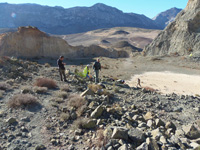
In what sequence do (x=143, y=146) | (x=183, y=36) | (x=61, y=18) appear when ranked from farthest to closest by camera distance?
(x=61, y=18)
(x=183, y=36)
(x=143, y=146)

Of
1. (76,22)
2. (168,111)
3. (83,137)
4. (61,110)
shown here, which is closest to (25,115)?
(61,110)

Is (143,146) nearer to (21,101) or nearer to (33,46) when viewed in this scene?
(21,101)

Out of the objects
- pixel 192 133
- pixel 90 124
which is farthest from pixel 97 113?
pixel 192 133

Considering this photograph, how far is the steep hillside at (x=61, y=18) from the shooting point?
5123 inches

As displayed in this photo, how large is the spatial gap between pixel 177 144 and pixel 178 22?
35.0 meters

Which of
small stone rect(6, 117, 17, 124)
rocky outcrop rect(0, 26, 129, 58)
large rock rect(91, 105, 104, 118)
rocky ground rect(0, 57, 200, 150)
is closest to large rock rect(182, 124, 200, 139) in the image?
rocky ground rect(0, 57, 200, 150)

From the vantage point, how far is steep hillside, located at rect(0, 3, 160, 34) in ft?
427

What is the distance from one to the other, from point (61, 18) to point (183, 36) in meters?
132

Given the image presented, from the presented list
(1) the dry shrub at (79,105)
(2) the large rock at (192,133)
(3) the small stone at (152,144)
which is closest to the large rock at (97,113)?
(1) the dry shrub at (79,105)

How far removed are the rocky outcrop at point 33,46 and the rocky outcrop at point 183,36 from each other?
1705cm

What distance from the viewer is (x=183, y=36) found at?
30766mm

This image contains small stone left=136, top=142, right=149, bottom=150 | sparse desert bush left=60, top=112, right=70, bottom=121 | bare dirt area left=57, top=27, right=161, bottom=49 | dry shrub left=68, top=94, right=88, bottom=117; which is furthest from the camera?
bare dirt area left=57, top=27, right=161, bottom=49

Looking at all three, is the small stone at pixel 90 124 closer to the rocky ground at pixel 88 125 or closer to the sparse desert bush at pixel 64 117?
the rocky ground at pixel 88 125

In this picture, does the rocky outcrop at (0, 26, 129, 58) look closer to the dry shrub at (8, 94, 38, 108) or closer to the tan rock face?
the tan rock face
